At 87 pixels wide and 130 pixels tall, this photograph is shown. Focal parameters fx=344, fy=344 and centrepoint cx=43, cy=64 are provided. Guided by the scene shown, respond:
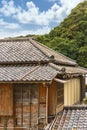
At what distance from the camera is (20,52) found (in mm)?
18812

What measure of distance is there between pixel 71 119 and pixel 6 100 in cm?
343

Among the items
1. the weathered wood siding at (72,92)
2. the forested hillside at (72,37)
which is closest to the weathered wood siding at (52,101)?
the weathered wood siding at (72,92)

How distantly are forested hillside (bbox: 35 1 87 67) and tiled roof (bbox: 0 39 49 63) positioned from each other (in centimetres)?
2609

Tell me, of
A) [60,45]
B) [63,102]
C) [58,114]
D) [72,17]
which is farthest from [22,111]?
[72,17]

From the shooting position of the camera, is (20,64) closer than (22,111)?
No

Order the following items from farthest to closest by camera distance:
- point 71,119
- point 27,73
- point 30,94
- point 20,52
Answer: point 20,52 < point 30,94 < point 27,73 < point 71,119

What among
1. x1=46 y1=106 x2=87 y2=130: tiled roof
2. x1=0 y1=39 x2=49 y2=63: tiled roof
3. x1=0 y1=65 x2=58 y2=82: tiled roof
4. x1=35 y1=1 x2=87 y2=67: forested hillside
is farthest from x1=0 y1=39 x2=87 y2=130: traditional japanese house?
x1=35 y1=1 x2=87 y2=67: forested hillside

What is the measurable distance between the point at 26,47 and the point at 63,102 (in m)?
3.75

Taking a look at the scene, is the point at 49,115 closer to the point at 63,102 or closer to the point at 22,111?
the point at 22,111

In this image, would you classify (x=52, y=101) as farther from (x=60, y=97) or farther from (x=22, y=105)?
(x=60, y=97)

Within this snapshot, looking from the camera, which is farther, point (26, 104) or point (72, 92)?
point (72, 92)

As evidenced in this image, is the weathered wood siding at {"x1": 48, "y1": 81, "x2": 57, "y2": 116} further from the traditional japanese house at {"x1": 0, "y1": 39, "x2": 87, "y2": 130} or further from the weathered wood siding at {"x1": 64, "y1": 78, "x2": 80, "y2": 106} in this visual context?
the weathered wood siding at {"x1": 64, "y1": 78, "x2": 80, "y2": 106}

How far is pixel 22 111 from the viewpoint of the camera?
53.1 ft

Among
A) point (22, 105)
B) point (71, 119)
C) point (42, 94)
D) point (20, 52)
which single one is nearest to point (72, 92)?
point (20, 52)
